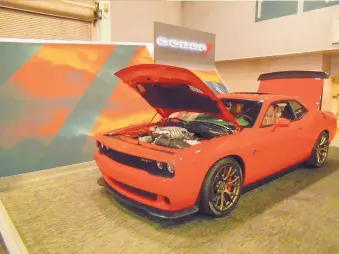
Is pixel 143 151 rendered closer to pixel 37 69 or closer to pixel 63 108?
pixel 63 108

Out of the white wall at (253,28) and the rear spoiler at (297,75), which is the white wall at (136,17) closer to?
the white wall at (253,28)

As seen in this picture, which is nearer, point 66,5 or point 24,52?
point 24,52

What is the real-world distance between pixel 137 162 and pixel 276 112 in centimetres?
171

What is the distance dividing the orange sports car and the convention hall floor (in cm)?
17

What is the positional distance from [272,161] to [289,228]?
764 mm

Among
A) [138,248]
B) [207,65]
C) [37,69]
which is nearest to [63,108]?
[37,69]

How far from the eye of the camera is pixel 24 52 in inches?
146

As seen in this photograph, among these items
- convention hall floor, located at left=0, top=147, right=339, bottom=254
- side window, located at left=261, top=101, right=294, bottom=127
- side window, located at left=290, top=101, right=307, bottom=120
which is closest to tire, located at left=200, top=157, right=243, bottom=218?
convention hall floor, located at left=0, top=147, right=339, bottom=254

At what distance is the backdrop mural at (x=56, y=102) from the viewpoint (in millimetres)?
3469

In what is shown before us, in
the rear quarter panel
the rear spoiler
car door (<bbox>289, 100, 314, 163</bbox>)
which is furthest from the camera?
the rear spoiler

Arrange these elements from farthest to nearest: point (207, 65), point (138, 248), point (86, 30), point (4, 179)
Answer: point (86, 30)
point (207, 65)
point (4, 179)
point (138, 248)

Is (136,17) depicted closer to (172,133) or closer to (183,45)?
(183,45)

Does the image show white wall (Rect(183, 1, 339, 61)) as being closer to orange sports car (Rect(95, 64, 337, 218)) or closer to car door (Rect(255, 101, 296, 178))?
orange sports car (Rect(95, 64, 337, 218))

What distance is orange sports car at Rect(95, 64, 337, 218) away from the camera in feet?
6.81
